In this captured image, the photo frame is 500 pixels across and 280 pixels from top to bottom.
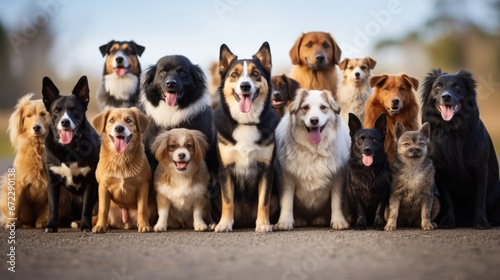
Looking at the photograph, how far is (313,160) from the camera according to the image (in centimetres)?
618

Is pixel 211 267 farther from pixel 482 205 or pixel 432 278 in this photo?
pixel 482 205

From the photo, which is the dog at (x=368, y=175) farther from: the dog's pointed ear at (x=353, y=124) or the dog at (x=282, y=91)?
the dog at (x=282, y=91)

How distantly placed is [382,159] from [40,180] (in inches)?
144

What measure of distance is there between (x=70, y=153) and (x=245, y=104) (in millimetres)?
1847

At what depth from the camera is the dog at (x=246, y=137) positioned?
596 centimetres

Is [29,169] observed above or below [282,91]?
below

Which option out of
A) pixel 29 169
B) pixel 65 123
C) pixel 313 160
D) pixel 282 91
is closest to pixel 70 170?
pixel 65 123

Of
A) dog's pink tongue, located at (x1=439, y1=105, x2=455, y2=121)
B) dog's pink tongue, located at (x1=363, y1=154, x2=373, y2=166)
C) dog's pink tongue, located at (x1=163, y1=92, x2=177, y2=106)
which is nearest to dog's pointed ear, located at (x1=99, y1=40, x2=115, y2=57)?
dog's pink tongue, located at (x1=163, y1=92, x2=177, y2=106)

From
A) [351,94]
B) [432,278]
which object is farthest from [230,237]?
[351,94]

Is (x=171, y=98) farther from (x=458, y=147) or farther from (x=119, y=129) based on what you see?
(x=458, y=147)

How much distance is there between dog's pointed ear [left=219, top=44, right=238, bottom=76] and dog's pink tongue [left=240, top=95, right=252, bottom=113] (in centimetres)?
44

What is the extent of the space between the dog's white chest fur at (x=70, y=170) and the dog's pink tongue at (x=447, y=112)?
366 cm

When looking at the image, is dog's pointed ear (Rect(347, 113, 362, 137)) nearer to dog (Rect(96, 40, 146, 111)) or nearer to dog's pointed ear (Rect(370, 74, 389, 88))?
dog's pointed ear (Rect(370, 74, 389, 88))

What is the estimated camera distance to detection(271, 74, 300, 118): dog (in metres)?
7.54
